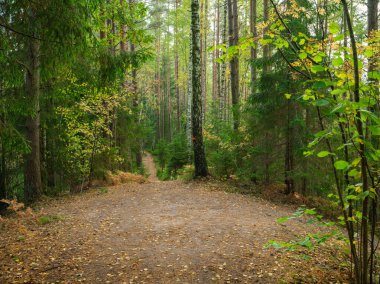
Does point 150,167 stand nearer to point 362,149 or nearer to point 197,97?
point 197,97

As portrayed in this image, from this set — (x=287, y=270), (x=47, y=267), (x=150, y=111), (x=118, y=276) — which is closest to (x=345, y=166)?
(x=287, y=270)

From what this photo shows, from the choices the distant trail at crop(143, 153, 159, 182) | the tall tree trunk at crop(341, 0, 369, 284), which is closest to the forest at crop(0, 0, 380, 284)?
the tall tree trunk at crop(341, 0, 369, 284)

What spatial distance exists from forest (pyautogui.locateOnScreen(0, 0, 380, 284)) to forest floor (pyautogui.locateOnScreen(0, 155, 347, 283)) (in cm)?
3

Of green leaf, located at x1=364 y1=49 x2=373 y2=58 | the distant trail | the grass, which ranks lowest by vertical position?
the distant trail

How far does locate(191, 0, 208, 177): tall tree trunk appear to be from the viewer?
33.1 feet

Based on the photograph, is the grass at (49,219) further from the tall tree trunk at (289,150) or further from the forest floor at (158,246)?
the tall tree trunk at (289,150)

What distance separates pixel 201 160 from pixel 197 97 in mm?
2239

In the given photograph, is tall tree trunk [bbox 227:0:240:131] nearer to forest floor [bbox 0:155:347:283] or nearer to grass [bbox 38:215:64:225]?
forest floor [bbox 0:155:347:283]

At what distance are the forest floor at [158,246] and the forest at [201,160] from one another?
0.10ft

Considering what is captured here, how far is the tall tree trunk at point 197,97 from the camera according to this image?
1010cm

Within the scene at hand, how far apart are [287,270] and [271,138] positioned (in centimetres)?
606

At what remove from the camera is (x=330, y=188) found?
30.0ft

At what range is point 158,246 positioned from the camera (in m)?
4.91

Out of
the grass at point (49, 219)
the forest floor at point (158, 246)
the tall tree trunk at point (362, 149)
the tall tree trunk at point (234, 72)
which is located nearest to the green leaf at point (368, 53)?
the tall tree trunk at point (362, 149)
